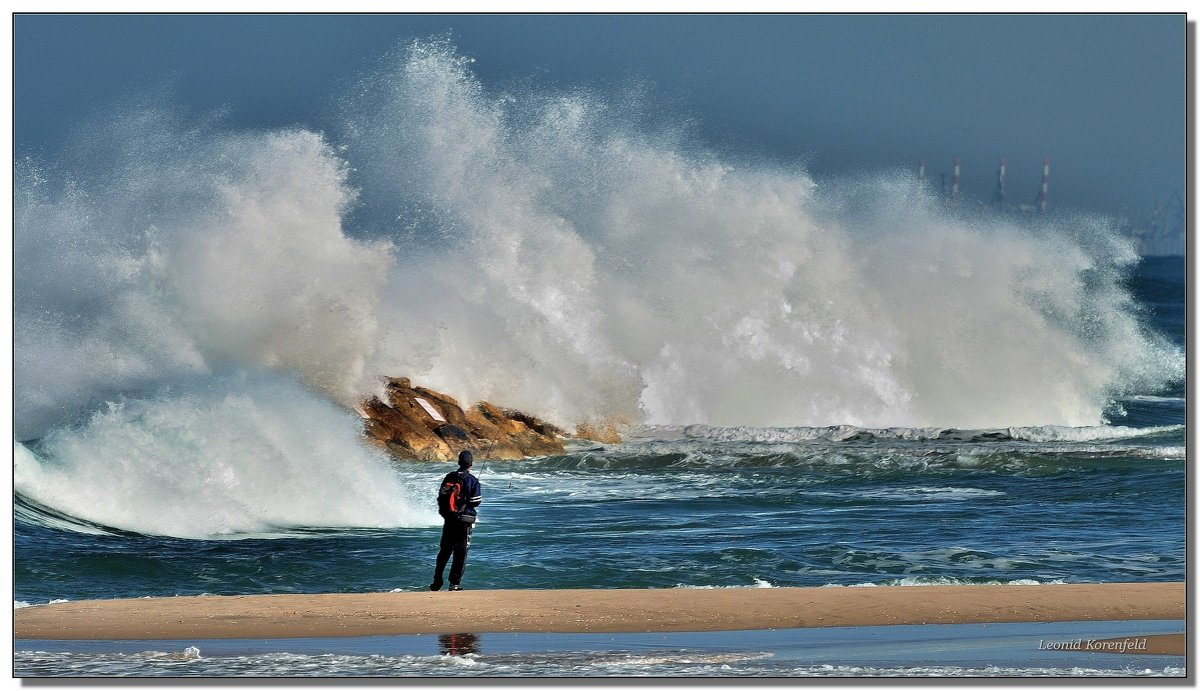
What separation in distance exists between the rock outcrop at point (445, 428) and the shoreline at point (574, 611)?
7.03 meters

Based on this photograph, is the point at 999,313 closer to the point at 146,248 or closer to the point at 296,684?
the point at 146,248

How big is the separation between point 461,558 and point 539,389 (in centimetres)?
1087

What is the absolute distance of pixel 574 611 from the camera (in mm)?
7867

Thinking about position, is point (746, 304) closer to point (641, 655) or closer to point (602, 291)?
point (602, 291)

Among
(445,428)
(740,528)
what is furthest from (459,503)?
(445,428)

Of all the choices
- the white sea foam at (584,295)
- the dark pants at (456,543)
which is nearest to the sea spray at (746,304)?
the white sea foam at (584,295)

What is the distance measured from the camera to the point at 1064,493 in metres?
14.2

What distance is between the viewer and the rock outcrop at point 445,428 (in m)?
15.9

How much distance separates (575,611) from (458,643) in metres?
0.93

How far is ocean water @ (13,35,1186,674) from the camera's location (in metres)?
10.8

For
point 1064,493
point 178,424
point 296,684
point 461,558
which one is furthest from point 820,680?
point 1064,493

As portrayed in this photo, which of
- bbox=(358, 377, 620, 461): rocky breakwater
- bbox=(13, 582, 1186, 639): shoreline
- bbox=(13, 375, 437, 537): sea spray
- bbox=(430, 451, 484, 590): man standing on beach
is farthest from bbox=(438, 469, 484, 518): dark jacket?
bbox=(358, 377, 620, 461): rocky breakwater

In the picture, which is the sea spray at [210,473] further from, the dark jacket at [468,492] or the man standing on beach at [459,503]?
the dark jacket at [468,492]

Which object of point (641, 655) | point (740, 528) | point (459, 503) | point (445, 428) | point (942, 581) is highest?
point (445, 428)
